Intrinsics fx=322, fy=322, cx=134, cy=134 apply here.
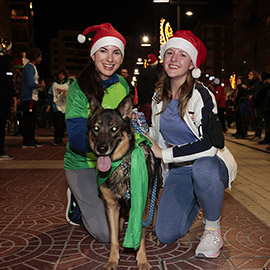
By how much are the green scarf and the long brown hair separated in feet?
2.34

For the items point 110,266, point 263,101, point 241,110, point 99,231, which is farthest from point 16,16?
point 110,266

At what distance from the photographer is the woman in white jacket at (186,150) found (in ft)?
9.81

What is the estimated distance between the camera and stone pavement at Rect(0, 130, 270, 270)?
284 centimetres

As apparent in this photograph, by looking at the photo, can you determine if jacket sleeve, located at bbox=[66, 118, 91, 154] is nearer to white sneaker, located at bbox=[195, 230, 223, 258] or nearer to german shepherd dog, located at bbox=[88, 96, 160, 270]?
german shepherd dog, located at bbox=[88, 96, 160, 270]

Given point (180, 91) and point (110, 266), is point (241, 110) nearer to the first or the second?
point (180, 91)

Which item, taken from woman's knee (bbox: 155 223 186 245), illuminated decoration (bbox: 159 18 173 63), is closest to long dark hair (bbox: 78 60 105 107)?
woman's knee (bbox: 155 223 186 245)

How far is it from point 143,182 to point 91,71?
1443mm

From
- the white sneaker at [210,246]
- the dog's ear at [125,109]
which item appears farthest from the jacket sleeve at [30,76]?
the white sneaker at [210,246]

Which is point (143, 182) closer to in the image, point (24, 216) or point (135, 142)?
A: point (135, 142)

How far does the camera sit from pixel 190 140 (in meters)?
3.36

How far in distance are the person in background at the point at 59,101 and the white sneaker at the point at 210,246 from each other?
7903mm

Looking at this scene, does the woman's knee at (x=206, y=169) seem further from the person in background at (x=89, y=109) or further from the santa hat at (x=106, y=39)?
the santa hat at (x=106, y=39)

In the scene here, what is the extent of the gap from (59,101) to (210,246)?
817cm

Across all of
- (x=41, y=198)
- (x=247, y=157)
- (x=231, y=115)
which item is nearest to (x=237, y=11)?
(x=231, y=115)
